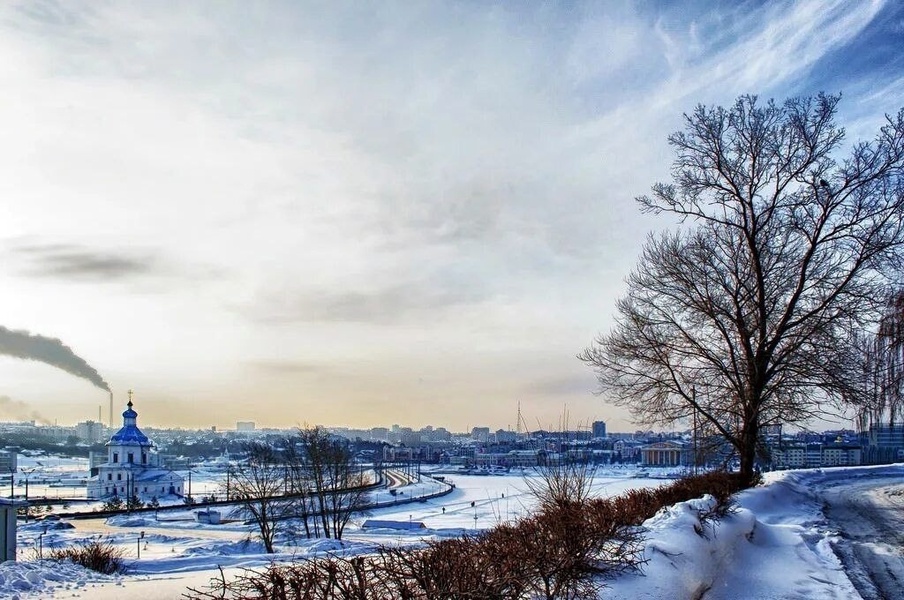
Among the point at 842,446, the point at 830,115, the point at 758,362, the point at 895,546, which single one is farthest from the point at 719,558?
the point at 842,446

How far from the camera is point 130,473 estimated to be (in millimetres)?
82188

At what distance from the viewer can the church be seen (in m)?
81.2

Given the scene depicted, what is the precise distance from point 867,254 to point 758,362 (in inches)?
119

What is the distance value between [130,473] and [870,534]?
8610 centimetres

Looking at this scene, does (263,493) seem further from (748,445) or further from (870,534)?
(870,534)

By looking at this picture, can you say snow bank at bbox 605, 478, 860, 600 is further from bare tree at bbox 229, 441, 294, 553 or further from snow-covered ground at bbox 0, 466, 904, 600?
bare tree at bbox 229, 441, 294, 553

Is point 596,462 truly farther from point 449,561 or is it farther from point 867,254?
point 867,254

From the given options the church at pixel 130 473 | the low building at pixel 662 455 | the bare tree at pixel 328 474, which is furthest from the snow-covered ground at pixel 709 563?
the low building at pixel 662 455

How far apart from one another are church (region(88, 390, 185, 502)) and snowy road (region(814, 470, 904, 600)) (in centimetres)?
7912

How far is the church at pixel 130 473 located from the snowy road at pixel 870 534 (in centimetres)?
7912

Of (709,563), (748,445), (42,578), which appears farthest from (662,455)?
(709,563)

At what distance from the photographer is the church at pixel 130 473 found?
81.2 m

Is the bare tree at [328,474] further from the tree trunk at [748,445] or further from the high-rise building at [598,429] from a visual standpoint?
the tree trunk at [748,445]

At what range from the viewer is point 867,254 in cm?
1403
